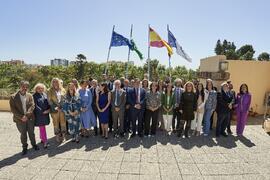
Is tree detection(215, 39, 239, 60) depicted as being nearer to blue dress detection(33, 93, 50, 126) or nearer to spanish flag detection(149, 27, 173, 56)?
spanish flag detection(149, 27, 173, 56)

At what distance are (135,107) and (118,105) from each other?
19.1 inches

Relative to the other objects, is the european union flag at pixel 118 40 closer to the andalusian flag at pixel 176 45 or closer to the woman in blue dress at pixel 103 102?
the andalusian flag at pixel 176 45

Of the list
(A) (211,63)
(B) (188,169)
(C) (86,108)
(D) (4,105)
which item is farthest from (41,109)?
(D) (4,105)

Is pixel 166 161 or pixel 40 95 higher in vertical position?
pixel 40 95

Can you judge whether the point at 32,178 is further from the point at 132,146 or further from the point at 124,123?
the point at 124,123

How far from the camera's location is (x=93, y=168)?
4.50m

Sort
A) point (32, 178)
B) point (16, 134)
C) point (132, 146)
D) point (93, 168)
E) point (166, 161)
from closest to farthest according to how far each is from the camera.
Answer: point (32, 178) < point (93, 168) < point (166, 161) < point (132, 146) < point (16, 134)

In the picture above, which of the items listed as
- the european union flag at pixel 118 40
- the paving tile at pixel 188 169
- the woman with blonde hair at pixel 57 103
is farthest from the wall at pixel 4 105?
the paving tile at pixel 188 169

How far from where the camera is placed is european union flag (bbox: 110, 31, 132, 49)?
9.45 metres

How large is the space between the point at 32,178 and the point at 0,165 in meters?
1.06

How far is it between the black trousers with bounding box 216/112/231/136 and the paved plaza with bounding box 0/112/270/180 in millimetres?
312

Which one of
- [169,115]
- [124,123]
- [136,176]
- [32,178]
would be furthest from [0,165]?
[169,115]

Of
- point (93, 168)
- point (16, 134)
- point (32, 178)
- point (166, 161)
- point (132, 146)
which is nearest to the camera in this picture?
point (32, 178)

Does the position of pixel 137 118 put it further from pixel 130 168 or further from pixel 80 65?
pixel 80 65
